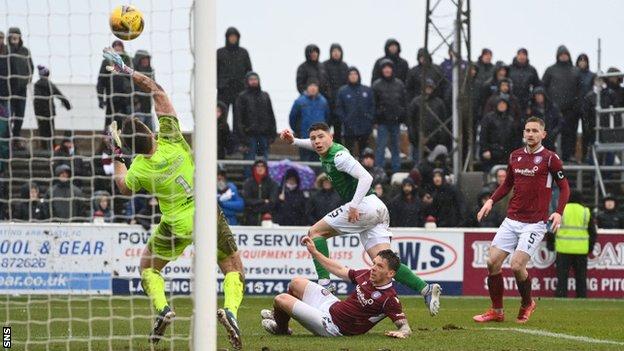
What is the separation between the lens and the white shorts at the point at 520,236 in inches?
579

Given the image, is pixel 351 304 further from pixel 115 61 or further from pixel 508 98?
pixel 508 98

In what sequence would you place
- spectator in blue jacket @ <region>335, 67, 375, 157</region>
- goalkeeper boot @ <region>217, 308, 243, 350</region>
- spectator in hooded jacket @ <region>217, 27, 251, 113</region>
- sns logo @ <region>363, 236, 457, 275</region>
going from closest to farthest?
goalkeeper boot @ <region>217, 308, 243, 350</region> → sns logo @ <region>363, 236, 457, 275</region> → spectator in blue jacket @ <region>335, 67, 375, 157</region> → spectator in hooded jacket @ <region>217, 27, 251, 113</region>

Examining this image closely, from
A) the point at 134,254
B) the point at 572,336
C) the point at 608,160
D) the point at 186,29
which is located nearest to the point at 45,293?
the point at 134,254

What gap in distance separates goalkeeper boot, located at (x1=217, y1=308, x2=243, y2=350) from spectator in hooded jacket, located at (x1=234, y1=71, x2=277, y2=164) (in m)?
13.0

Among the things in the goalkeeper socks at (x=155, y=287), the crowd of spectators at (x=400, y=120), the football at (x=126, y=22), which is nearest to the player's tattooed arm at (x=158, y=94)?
the football at (x=126, y=22)

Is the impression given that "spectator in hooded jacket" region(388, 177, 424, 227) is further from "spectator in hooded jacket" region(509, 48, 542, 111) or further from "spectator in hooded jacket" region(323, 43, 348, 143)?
"spectator in hooded jacket" region(509, 48, 542, 111)

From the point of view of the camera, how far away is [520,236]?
48.5ft

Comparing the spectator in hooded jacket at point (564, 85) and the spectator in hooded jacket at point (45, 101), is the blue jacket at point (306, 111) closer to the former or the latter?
the spectator in hooded jacket at point (564, 85)

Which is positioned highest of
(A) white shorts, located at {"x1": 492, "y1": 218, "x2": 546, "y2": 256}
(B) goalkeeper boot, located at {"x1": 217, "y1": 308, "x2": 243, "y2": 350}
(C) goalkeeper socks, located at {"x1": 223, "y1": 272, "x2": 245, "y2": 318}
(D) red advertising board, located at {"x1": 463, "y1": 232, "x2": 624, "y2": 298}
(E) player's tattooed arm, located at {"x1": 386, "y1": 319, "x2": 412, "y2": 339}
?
(A) white shorts, located at {"x1": 492, "y1": 218, "x2": 546, "y2": 256}

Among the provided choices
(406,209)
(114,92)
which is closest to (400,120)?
(406,209)

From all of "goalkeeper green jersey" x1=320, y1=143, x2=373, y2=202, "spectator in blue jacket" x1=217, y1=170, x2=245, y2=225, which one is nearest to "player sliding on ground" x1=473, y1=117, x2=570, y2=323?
"goalkeeper green jersey" x1=320, y1=143, x2=373, y2=202

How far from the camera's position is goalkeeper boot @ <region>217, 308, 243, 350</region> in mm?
10953

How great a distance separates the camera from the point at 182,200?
12070 mm

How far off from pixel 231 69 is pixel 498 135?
539 centimetres
